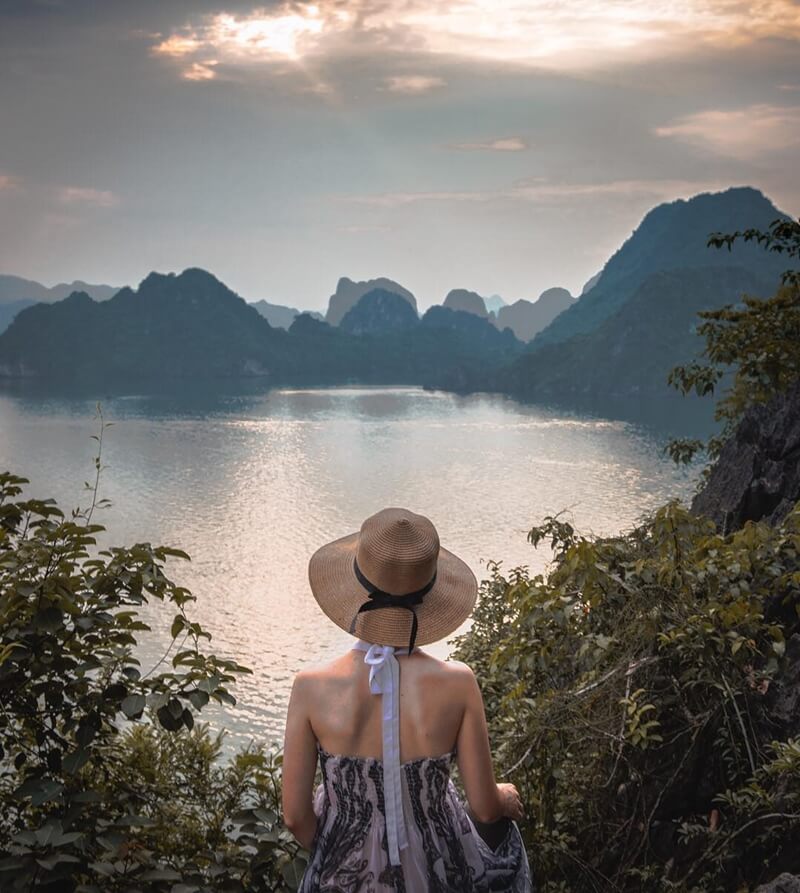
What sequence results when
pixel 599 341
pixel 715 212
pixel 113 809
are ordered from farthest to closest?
pixel 715 212
pixel 599 341
pixel 113 809

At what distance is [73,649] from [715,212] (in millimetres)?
151778

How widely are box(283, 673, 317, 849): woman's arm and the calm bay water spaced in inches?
152

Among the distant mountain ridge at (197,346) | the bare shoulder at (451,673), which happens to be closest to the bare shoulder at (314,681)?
the bare shoulder at (451,673)

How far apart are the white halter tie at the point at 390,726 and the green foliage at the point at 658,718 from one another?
1.00 metres

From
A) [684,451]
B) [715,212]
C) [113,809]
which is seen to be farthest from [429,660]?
[715,212]

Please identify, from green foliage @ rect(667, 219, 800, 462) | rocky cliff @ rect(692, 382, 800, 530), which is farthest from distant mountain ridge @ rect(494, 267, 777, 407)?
rocky cliff @ rect(692, 382, 800, 530)

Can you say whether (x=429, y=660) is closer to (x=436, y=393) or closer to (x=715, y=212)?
(x=436, y=393)

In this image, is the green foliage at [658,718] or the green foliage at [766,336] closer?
the green foliage at [658,718]

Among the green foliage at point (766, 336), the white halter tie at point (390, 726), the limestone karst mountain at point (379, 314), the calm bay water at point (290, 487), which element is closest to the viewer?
the white halter tie at point (390, 726)

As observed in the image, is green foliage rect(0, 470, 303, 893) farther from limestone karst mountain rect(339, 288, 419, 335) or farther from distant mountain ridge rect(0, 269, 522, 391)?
limestone karst mountain rect(339, 288, 419, 335)

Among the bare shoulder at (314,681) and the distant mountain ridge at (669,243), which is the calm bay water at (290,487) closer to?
the bare shoulder at (314,681)

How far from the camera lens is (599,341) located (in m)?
88.5

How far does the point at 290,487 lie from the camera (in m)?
31.0

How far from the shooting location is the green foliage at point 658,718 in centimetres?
234
